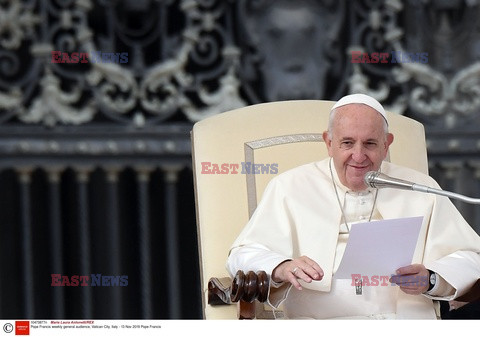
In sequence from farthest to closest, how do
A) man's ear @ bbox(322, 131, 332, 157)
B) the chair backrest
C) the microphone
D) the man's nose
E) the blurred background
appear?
the blurred background, the chair backrest, man's ear @ bbox(322, 131, 332, 157), the man's nose, the microphone

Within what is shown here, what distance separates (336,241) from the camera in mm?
3832

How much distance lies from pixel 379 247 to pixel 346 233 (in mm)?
490

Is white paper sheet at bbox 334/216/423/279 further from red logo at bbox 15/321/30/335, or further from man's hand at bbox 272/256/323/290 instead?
red logo at bbox 15/321/30/335

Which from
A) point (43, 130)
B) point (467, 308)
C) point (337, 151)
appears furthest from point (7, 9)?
point (467, 308)

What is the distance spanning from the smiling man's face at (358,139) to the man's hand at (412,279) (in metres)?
0.35

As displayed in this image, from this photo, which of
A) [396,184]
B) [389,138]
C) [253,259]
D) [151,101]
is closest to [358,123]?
[389,138]

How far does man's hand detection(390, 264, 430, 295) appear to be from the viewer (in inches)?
135

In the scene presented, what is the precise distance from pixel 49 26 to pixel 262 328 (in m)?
2.29

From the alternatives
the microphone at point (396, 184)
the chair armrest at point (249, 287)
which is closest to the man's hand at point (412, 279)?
the microphone at point (396, 184)

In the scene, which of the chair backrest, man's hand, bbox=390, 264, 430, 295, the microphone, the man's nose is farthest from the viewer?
the chair backrest

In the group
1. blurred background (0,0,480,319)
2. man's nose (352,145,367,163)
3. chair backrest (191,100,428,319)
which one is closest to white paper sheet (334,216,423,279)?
man's nose (352,145,367,163)

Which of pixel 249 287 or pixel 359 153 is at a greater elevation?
pixel 359 153

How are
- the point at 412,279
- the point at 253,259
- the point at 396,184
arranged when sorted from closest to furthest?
the point at 396,184 → the point at 412,279 → the point at 253,259

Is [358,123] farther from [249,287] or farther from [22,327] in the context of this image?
[22,327]
